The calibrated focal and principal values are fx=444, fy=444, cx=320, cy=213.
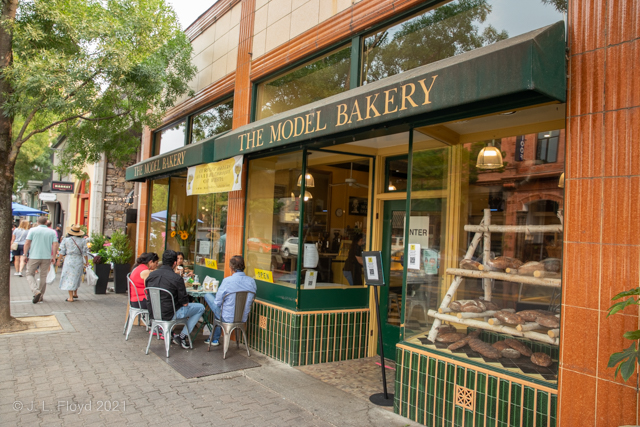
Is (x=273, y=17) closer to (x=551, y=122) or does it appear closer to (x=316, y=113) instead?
(x=316, y=113)

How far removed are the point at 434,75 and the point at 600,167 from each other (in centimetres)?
140

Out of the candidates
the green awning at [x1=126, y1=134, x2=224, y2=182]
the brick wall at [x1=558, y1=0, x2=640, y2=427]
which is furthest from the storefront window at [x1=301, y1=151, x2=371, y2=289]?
the brick wall at [x1=558, y1=0, x2=640, y2=427]

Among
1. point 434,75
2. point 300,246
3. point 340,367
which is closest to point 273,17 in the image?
point 300,246

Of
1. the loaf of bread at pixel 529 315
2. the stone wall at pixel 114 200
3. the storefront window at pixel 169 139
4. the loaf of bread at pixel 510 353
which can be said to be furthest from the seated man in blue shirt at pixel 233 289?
the stone wall at pixel 114 200

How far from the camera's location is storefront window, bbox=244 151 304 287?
6523 mm

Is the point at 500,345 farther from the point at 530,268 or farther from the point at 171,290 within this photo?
the point at 171,290

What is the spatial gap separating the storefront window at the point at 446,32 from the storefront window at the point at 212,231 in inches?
153

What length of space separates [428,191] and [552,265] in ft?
5.11

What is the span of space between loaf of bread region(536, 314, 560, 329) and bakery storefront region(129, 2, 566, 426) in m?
0.01

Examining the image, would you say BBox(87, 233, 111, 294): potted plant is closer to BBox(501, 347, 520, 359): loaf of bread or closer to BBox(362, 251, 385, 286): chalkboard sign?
BBox(362, 251, 385, 286): chalkboard sign

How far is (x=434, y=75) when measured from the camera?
3623 millimetres

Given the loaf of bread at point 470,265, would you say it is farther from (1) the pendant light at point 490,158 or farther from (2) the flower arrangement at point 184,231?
(2) the flower arrangement at point 184,231

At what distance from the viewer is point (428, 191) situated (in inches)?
189

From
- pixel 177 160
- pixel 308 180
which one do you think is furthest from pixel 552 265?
pixel 177 160
